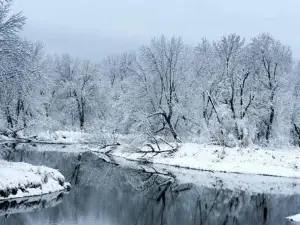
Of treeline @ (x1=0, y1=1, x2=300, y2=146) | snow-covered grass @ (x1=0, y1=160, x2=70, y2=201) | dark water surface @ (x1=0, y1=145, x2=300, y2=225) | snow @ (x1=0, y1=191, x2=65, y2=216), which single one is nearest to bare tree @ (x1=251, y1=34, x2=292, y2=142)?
treeline @ (x1=0, y1=1, x2=300, y2=146)

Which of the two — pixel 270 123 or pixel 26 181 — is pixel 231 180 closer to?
pixel 270 123

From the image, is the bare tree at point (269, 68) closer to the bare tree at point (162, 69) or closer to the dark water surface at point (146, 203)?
the bare tree at point (162, 69)

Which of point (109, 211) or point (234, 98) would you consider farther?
point (234, 98)

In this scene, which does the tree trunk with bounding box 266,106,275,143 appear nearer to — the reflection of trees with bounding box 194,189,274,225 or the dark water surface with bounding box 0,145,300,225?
the dark water surface with bounding box 0,145,300,225

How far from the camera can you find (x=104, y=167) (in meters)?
40.1

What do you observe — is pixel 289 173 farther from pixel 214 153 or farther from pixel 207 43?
pixel 207 43

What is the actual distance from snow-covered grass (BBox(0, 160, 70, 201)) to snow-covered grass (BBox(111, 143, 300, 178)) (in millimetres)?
16920

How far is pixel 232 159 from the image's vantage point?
40.5 m

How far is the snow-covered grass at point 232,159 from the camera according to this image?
38500 millimetres

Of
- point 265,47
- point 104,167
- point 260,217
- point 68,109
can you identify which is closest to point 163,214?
point 260,217

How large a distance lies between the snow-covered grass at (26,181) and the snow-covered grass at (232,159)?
16.9m

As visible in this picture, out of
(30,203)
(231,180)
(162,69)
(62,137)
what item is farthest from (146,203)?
(62,137)

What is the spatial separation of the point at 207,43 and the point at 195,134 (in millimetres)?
14269

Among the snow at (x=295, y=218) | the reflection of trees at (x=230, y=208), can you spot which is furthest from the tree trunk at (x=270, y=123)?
the snow at (x=295, y=218)
